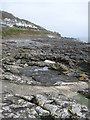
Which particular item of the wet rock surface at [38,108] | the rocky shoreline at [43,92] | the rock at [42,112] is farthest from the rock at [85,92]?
the rock at [42,112]

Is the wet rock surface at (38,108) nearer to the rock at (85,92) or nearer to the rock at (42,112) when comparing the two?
the rock at (42,112)

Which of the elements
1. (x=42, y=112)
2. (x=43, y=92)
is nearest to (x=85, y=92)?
(x=43, y=92)

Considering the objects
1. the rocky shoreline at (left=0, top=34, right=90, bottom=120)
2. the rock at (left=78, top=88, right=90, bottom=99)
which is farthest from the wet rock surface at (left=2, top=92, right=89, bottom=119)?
the rock at (left=78, top=88, right=90, bottom=99)

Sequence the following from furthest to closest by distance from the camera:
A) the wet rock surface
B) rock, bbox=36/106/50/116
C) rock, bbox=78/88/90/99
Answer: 1. rock, bbox=78/88/90/99
2. rock, bbox=36/106/50/116
3. the wet rock surface

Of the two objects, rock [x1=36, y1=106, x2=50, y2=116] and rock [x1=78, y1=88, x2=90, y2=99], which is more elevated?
rock [x1=36, y1=106, x2=50, y2=116]

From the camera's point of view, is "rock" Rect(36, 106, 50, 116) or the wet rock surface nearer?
the wet rock surface

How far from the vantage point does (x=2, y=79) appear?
40.7ft

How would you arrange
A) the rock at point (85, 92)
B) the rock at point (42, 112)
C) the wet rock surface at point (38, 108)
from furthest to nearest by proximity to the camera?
the rock at point (85, 92) → the rock at point (42, 112) → the wet rock surface at point (38, 108)

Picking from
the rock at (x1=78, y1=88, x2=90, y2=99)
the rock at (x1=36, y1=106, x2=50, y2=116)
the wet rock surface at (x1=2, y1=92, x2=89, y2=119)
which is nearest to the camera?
the wet rock surface at (x1=2, y1=92, x2=89, y2=119)

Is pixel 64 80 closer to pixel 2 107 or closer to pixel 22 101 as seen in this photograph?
pixel 22 101

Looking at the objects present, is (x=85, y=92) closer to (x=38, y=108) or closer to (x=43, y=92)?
(x=43, y=92)

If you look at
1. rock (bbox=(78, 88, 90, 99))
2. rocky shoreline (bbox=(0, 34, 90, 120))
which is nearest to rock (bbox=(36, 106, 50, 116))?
rocky shoreline (bbox=(0, 34, 90, 120))

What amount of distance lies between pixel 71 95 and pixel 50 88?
2116 millimetres

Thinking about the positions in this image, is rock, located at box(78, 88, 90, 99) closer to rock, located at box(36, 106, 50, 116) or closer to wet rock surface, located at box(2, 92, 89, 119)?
wet rock surface, located at box(2, 92, 89, 119)
